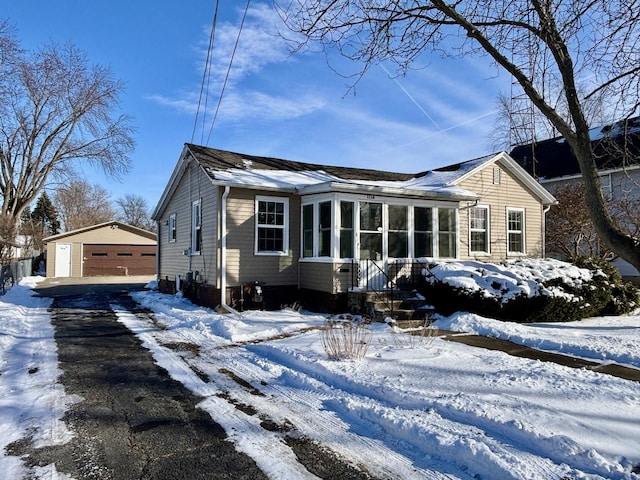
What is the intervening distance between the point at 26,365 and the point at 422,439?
587 centimetres

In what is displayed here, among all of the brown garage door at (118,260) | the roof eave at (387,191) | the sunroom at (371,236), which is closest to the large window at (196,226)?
Answer: the sunroom at (371,236)

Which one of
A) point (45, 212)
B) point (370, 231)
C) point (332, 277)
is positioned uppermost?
point (45, 212)

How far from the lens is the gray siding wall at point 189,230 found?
41.7 ft

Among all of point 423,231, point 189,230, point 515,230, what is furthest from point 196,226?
point 515,230

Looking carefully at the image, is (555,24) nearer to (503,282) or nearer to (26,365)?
(503,282)

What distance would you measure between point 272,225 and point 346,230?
2376 mm

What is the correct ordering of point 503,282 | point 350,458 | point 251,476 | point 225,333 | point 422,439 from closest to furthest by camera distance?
point 251,476
point 350,458
point 422,439
point 225,333
point 503,282

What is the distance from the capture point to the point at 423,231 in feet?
42.3

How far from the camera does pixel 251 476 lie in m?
3.29

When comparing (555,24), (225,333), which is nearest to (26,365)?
(225,333)

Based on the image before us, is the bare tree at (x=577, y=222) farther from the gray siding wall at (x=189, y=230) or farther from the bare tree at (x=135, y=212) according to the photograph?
the bare tree at (x=135, y=212)

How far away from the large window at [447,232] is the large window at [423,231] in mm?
355

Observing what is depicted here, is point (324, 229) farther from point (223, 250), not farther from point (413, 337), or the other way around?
point (413, 337)

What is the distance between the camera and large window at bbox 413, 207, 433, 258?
1276 cm
